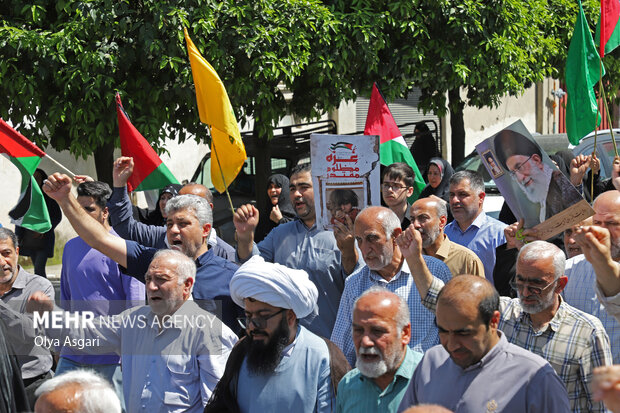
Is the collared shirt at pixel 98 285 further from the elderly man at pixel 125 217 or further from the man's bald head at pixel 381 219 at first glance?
the man's bald head at pixel 381 219

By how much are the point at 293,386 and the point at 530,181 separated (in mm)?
2063

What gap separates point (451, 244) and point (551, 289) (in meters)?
1.58

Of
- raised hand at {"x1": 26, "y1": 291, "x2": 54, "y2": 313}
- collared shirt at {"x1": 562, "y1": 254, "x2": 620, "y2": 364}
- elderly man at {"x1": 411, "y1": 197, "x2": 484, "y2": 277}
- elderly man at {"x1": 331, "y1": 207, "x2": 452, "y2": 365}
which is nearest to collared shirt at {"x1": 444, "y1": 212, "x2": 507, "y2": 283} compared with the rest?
elderly man at {"x1": 411, "y1": 197, "x2": 484, "y2": 277}

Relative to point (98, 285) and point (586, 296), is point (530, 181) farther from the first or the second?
point (98, 285)

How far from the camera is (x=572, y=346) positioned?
4.33 metres

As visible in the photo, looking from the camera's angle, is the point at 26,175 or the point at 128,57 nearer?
the point at 26,175

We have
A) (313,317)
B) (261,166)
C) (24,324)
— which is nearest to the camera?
(313,317)

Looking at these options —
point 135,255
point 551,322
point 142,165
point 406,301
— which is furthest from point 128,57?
point 551,322

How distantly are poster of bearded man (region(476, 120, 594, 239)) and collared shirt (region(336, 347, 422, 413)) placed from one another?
1.52 metres

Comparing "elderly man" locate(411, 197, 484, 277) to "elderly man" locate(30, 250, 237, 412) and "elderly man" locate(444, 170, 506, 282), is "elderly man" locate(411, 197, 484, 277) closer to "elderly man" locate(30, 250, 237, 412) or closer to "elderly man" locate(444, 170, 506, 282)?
"elderly man" locate(444, 170, 506, 282)

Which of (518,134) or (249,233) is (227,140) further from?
(518,134)

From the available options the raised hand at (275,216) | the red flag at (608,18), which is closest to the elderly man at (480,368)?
the raised hand at (275,216)

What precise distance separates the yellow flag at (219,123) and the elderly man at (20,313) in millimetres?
1810

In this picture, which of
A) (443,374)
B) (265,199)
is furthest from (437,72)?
(443,374)
